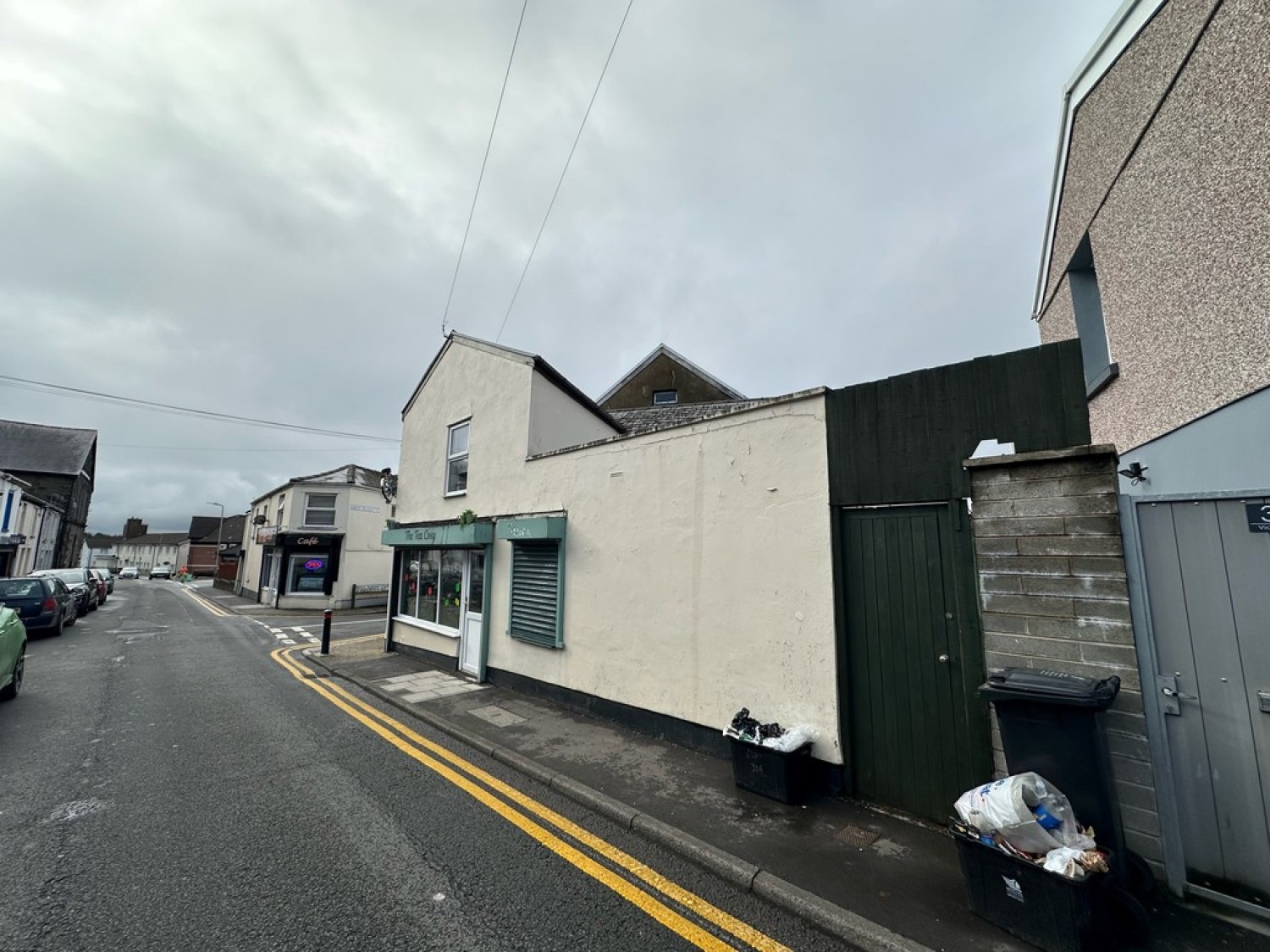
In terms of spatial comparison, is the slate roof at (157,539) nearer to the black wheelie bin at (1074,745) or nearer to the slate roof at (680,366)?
the slate roof at (680,366)

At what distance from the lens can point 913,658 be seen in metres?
4.23

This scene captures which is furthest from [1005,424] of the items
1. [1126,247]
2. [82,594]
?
[82,594]

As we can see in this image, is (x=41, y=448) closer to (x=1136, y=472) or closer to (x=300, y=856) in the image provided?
(x=300, y=856)

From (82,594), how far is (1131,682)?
94.3 feet

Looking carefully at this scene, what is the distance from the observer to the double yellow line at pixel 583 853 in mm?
2973

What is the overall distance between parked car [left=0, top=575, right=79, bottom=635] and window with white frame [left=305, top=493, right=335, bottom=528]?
876 cm

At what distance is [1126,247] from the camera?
657cm

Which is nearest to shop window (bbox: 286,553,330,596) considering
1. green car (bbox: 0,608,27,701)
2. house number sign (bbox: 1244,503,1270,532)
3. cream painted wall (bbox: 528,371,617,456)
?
green car (bbox: 0,608,27,701)

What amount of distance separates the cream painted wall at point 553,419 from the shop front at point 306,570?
18.6m

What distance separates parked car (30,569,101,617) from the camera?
18800 millimetres

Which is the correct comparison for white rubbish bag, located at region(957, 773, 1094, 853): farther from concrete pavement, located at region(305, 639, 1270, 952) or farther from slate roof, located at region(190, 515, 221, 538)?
slate roof, located at region(190, 515, 221, 538)

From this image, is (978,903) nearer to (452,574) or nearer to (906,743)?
(906,743)

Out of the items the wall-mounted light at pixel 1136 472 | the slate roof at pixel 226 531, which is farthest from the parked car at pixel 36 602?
the slate roof at pixel 226 531

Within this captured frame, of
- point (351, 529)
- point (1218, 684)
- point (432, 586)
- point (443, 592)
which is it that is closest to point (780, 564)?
point (1218, 684)
